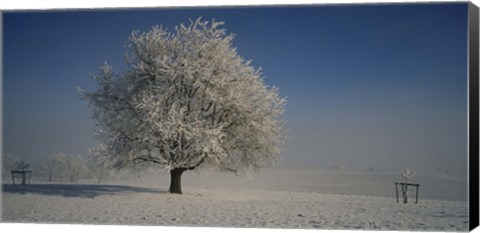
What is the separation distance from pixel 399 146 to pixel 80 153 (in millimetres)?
5887

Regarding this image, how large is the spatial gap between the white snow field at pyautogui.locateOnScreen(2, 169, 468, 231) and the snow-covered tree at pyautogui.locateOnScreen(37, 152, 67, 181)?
301 mm

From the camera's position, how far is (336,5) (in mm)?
13250

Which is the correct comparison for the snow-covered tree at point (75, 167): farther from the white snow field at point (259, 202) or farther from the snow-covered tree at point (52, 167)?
the white snow field at point (259, 202)

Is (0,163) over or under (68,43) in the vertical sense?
under

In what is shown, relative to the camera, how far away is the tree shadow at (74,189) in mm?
14578

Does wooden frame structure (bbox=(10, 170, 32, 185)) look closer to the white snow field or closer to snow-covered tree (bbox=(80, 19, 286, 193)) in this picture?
the white snow field

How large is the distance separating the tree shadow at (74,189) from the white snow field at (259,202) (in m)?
0.02

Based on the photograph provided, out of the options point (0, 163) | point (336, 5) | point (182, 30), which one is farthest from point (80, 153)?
point (336, 5)

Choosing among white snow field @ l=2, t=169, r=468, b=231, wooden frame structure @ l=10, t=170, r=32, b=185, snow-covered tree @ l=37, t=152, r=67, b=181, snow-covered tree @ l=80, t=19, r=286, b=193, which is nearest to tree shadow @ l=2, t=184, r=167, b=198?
white snow field @ l=2, t=169, r=468, b=231

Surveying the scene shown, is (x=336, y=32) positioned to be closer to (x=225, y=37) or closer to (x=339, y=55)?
(x=339, y=55)

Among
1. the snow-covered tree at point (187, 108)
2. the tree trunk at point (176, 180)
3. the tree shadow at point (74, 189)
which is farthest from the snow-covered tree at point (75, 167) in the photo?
the tree trunk at point (176, 180)

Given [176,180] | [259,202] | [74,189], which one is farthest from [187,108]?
[74,189]

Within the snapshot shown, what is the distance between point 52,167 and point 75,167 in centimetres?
45

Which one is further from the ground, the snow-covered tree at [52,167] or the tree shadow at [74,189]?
the snow-covered tree at [52,167]
